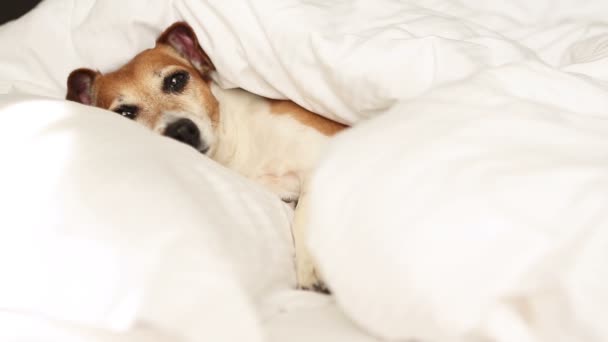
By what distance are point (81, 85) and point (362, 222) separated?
1072mm

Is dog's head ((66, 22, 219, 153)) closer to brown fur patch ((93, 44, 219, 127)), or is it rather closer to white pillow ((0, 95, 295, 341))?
brown fur patch ((93, 44, 219, 127))

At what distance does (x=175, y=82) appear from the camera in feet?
5.01

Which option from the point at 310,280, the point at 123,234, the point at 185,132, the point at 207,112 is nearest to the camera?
the point at 123,234

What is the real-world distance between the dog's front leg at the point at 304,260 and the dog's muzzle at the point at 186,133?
41 cm

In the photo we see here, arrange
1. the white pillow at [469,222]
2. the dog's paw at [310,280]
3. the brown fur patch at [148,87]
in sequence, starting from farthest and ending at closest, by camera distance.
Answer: the brown fur patch at [148,87], the dog's paw at [310,280], the white pillow at [469,222]

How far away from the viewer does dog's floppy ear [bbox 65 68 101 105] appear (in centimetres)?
144

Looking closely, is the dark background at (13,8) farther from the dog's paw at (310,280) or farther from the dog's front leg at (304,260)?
the dog's paw at (310,280)

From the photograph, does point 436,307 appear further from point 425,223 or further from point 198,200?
point 198,200

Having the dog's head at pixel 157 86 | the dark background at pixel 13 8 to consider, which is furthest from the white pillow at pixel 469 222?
the dark background at pixel 13 8

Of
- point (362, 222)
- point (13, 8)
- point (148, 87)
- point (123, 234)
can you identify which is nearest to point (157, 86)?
point (148, 87)

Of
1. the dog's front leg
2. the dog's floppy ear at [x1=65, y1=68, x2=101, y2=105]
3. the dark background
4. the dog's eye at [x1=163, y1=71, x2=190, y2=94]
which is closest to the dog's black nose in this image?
the dog's eye at [x1=163, y1=71, x2=190, y2=94]

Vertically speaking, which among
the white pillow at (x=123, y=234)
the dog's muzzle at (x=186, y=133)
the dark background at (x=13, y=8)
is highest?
the white pillow at (x=123, y=234)

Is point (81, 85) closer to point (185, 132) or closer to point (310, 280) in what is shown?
point (185, 132)

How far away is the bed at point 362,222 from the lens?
2.04ft
